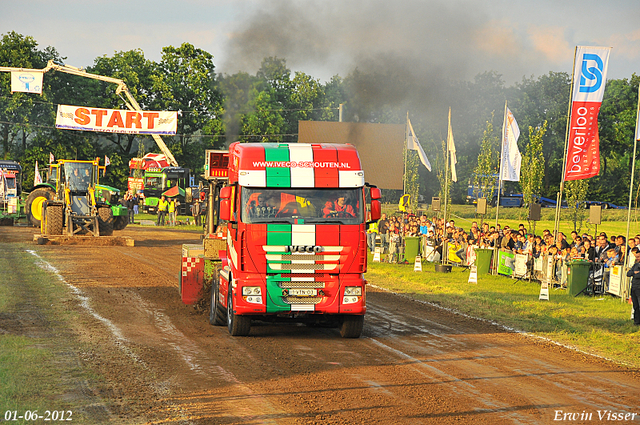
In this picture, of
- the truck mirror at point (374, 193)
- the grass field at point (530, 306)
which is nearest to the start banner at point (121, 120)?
the grass field at point (530, 306)

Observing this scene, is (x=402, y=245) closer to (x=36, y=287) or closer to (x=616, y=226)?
(x=36, y=287)

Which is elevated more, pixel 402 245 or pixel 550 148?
pixel 550 148

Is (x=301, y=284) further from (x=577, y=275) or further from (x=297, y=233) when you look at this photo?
(x=577, y=275)

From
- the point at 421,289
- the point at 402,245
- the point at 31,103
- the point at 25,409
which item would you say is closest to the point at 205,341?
the point at 25,409

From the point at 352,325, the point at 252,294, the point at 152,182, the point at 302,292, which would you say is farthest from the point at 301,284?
the point at 152,182

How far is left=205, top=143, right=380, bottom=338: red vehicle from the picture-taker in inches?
437

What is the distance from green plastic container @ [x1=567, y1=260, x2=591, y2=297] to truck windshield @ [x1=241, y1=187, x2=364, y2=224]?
946 cm

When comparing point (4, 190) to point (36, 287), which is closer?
point (36, 287)

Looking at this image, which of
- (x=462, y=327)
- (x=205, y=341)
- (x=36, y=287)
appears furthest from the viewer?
(x=36, y=287)

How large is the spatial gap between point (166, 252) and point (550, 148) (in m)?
63.8

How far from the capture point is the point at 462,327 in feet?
44.3

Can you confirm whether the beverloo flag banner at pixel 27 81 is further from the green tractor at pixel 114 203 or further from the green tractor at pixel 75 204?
the green tractor at pixel 75 204

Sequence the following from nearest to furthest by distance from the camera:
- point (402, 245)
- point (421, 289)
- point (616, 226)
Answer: point (421, 289)
point (402, 245)
point (616, 226)

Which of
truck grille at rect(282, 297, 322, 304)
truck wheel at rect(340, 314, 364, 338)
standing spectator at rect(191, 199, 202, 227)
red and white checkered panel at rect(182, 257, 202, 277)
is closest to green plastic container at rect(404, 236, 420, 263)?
red and white checkered panel at rect(182, 257, 202, 277)
